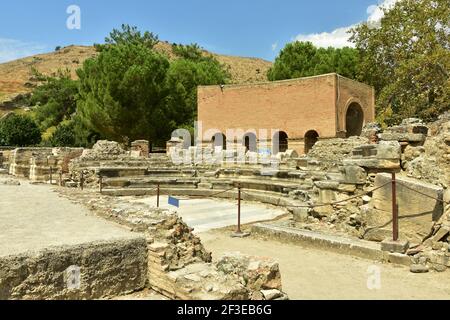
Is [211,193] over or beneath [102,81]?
beneath

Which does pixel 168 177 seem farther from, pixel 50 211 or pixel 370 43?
Result: pixel 370 43

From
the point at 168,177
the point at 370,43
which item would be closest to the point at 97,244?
the point at 168,177

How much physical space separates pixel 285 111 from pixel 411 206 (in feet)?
67.8

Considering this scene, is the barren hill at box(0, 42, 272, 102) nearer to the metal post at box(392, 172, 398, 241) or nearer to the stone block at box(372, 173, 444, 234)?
the stone block at box(372, 173, 444, 234)

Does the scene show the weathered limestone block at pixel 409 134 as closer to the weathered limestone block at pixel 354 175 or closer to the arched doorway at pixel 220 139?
the weathered limestone block at pixel 354 175

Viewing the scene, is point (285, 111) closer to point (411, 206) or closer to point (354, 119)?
point (354, 119)

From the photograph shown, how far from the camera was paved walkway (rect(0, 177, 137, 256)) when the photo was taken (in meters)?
4.20

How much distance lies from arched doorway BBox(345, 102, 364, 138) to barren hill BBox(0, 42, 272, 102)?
46.5 m

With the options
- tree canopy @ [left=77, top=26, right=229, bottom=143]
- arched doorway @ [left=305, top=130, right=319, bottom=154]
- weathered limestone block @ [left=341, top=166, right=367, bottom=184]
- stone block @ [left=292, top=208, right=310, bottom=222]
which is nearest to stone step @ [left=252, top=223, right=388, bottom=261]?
stone block @ [left=292, top=208, right=310, bottom=222]

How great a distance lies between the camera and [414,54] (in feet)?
77.6

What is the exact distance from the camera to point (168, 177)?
55.6ft

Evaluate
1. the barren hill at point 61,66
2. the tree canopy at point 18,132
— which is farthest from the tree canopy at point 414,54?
the barren hill at point 61,66

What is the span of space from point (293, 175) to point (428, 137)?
6435mm

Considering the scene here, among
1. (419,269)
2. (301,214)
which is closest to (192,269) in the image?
(419,269)
